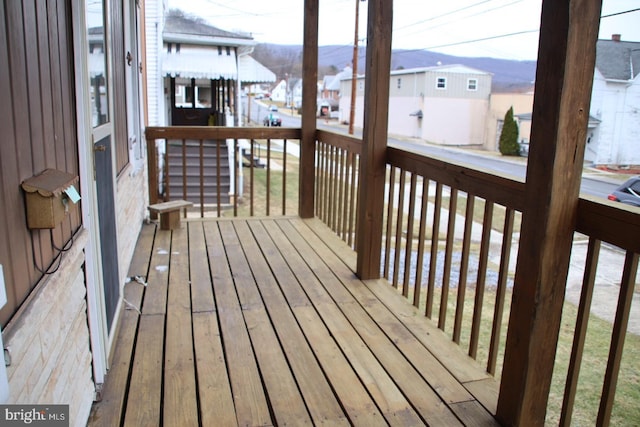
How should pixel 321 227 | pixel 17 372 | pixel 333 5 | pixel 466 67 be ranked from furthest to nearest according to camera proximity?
pixel 333 5 < pixel 321 227 < pixel 466 67 < pixel 17 372

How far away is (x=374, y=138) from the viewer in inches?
131

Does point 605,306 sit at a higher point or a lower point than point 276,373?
lower

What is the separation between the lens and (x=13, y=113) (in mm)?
1223

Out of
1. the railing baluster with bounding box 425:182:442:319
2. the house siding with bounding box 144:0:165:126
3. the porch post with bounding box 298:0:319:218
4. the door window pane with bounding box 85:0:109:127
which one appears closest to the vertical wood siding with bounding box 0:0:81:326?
the door window pane with bounding box 85:0:109:127

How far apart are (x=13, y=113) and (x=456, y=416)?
1.81m

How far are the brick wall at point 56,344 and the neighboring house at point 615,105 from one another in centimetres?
167

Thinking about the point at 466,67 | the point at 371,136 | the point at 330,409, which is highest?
the point at 466,67

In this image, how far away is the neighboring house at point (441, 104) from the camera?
112 inches

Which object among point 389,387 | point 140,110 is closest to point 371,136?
point 389,387

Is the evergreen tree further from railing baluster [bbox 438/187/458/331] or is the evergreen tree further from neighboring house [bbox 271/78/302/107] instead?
neighboring house [bbox 271/78/302/107]

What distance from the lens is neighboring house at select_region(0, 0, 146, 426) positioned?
1.18 m

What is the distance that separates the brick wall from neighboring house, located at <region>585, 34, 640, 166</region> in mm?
1667

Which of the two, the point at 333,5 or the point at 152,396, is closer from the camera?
the point at 152,396

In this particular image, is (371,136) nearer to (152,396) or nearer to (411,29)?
(411,29)
